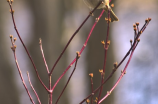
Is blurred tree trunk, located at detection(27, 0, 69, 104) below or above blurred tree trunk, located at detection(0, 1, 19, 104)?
above

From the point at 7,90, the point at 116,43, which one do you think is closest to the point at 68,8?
the point at 116,43

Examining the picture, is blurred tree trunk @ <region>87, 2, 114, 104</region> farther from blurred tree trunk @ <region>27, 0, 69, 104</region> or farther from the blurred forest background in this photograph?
blurred tree trunk @ <region>27, 0, 69, 104</region>

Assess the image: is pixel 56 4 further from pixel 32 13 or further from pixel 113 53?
pixel 113 53

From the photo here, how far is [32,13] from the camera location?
2447 millimetres

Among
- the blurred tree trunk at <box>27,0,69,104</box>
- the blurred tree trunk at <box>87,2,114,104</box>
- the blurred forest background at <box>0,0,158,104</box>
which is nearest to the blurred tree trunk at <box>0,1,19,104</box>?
the blurred forest background at <box>0,0,158,104</box>

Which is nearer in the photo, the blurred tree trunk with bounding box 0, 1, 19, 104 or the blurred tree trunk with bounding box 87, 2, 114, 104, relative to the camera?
the blurred tree trunk with bounding box 87, 2, 114, 104

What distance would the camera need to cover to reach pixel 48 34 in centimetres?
231

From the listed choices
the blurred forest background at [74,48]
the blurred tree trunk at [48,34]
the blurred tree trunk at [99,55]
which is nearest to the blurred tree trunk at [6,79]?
the blurred forest background at [74,48]

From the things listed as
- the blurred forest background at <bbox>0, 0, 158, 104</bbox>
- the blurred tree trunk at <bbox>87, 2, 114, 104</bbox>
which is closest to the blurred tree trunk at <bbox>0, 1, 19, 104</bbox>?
the blurred forest background at <bbox>0, 0, 158, 104</bbox>

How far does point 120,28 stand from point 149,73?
2.21ft

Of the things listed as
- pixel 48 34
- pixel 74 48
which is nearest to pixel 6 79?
pixel 48 34

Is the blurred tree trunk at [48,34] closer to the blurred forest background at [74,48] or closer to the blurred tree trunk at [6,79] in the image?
the blurred forest background at [74,48]

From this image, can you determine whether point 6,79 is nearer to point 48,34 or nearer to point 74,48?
point 48,34

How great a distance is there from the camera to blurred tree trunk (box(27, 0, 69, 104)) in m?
2.29
